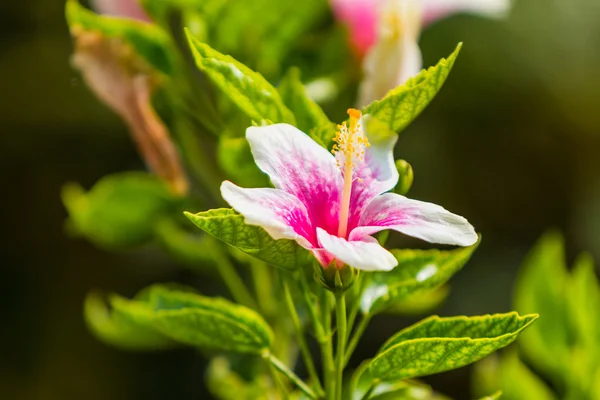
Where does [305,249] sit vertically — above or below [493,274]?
above

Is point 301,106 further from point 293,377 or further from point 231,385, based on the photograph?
point 231,385

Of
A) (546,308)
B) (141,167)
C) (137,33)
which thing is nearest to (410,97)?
(137,33)

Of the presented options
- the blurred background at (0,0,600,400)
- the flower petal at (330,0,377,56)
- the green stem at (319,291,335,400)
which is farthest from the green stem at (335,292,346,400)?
the blurred background at (0,0,600,400)

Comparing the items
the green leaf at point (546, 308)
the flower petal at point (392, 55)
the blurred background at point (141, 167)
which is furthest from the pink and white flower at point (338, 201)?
the blurred background at point (141, 167)

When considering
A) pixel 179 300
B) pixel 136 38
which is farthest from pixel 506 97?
pixel 179 300

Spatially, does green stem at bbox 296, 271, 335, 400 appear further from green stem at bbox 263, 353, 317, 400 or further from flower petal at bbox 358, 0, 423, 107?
flower petal at bbox 358, 0, 423, 107

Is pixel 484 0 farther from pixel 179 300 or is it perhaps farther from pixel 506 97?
pixel 506 97
